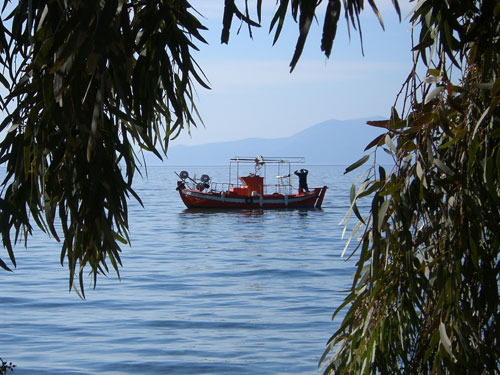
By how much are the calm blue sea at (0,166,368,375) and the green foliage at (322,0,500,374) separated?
4.99 metres

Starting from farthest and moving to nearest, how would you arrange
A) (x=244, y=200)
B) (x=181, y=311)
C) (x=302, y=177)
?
(x=302, y=177) → (x=244, y=200) → (x=181, y=311)

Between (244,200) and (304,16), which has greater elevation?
(304,16)

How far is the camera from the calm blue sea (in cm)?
1189

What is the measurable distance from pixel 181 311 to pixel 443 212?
12866mm

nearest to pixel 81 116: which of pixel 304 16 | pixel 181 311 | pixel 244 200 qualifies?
pixel 304 16

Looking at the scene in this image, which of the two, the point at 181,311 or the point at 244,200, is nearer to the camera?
the point at 181,311

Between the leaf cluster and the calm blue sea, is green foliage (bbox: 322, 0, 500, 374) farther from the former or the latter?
the calm blue sea

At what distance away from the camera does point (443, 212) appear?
3230 mm

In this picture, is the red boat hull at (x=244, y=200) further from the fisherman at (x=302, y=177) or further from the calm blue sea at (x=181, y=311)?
the calm blue sea at (x=181, y=311)

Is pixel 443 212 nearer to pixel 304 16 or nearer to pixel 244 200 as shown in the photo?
pixel 304 16

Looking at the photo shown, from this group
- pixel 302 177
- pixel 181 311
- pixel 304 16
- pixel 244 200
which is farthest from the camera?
pixel 302 177

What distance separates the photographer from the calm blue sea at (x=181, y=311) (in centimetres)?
1189

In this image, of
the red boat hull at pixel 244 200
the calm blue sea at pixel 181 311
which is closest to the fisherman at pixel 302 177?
the red boat hull at pixel 244 200

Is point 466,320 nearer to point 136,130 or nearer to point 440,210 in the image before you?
point 440,210
